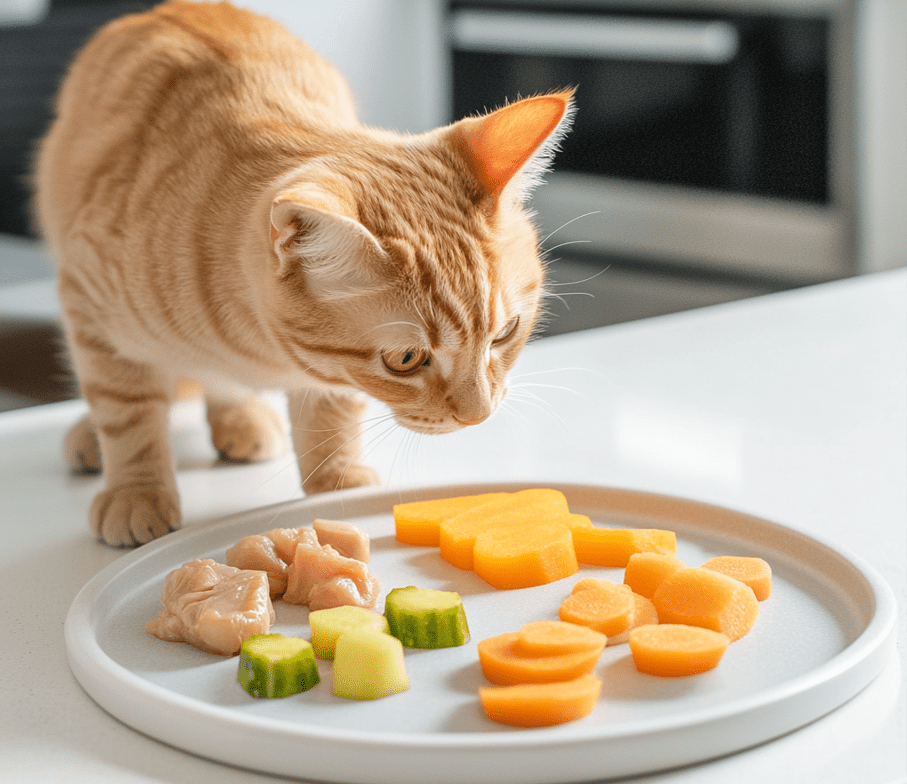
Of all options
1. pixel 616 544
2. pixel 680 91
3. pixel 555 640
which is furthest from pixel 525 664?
pixel 680 91

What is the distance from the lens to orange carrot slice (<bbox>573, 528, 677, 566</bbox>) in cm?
105

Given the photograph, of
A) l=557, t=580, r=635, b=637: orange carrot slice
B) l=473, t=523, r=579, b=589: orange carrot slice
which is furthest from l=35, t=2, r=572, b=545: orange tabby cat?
l=557, t=580, r=635, b=637: orange carrot slice

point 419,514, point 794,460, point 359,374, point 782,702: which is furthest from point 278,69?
point 782,702

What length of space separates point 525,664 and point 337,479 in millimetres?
570

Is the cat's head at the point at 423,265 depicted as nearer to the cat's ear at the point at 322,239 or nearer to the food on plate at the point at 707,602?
the cat's ear at the point at 322,239

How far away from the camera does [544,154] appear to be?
1.14m

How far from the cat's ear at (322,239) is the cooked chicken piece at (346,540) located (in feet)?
0.74

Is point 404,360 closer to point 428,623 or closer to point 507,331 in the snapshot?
point 507,331

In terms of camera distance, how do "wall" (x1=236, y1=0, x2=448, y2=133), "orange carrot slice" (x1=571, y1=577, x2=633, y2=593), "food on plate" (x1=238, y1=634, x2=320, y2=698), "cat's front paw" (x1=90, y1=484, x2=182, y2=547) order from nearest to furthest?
"food on plate" (x1=238, y1=634, x2=320, y2=698)
"orange carrot slice" (x1=571, y1=577, x2=633, y2=593)
"cat's front paw" (x1=90, y1=484, x2=182, y2=547)
"wall" (x1=236, y1=0, x2=448, y2=133)

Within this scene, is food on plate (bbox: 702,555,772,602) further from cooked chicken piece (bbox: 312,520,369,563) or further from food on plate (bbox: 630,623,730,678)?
cooked chicken piece (bbox: 312,520,369,563)

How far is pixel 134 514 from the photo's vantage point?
1203 millimetres

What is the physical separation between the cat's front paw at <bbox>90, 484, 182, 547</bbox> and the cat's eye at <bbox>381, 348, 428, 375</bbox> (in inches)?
13.1

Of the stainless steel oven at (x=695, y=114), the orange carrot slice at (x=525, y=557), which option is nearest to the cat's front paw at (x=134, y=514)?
the orange carrot slice at (x=525, y=557)

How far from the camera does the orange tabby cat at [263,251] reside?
3.47ft
